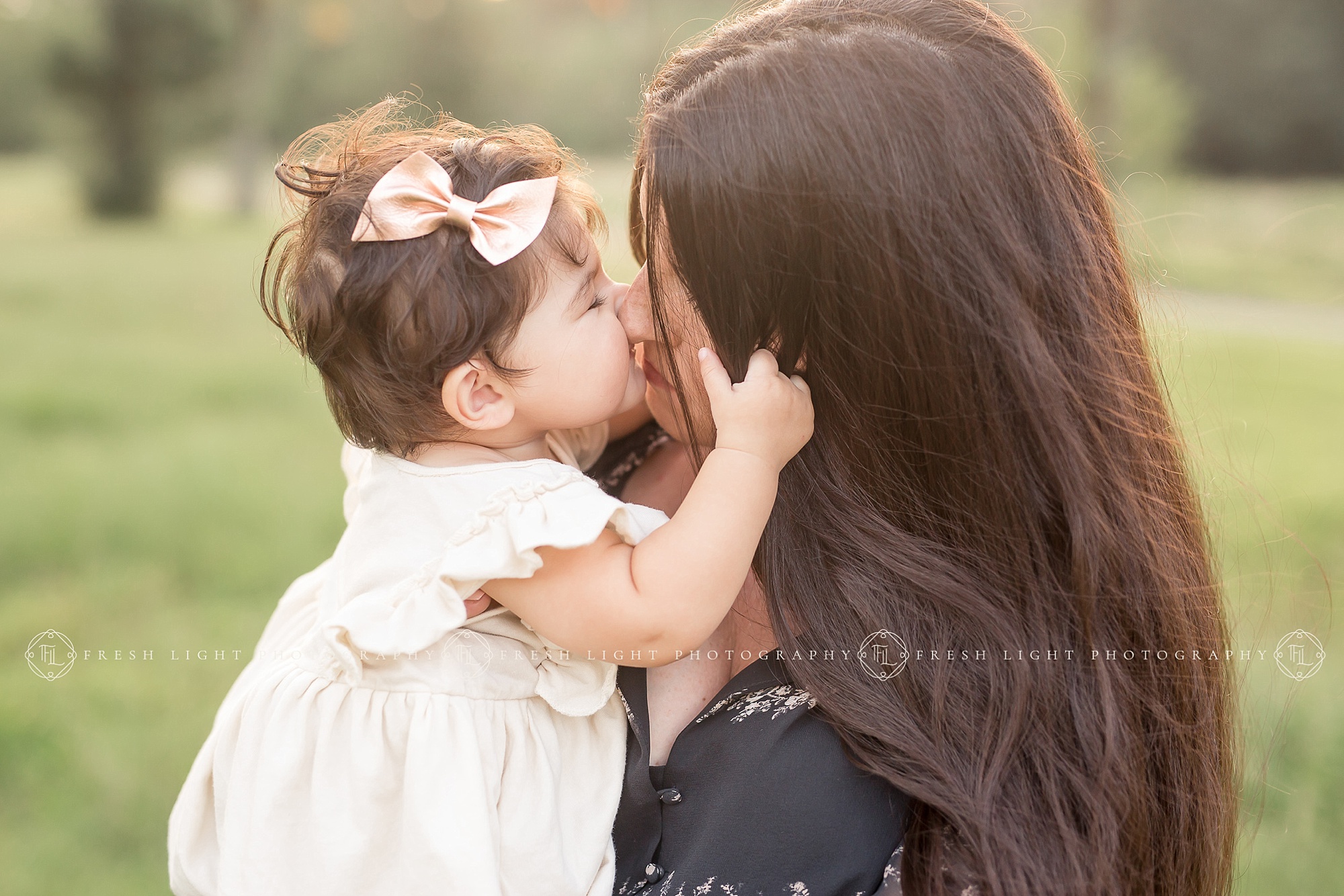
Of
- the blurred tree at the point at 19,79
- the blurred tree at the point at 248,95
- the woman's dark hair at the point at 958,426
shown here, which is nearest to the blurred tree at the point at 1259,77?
the blurred tree at the point at 248,95

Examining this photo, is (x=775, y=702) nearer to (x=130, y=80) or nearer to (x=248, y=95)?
(x=130, y=80)

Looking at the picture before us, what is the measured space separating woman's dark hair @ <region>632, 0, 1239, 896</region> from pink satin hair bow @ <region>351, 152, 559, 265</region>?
0.53 feet

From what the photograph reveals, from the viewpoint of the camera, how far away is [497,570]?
1.19 metres

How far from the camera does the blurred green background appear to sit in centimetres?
265

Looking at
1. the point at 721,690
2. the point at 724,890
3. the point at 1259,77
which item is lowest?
the point at 724,890

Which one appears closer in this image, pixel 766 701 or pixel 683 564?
pixel 683 564

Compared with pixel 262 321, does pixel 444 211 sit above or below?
above

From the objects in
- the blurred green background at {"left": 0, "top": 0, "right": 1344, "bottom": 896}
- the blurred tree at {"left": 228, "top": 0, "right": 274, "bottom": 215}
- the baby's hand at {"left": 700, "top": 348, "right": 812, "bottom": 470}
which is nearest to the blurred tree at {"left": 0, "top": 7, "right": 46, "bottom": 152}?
the blurred green background at {"left": 0, "top": 0, "right": 1344, "bottom": 896}

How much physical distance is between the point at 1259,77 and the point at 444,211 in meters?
21.3

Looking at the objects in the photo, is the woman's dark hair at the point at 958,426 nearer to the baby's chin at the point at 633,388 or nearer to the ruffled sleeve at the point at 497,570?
the baby's chin at the point at 633,388

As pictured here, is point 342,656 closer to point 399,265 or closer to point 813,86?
point 399,265

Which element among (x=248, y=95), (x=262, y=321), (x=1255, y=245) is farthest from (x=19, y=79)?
(x=1255, y=245)

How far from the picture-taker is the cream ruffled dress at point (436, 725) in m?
1.21

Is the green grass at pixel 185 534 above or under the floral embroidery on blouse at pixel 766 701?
under
